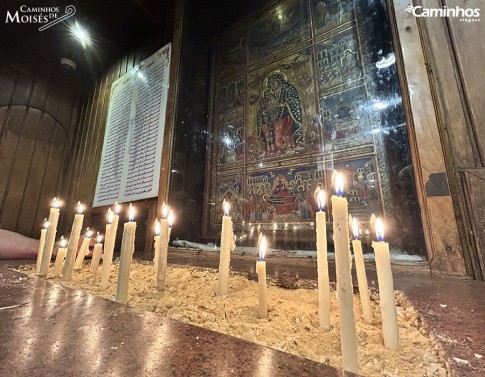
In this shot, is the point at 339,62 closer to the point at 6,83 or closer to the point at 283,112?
the point at 283,112

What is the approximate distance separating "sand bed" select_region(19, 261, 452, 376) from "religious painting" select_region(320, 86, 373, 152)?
168 cm

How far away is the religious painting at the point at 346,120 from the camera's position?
2.30 metres

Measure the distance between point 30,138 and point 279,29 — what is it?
4.75 meters

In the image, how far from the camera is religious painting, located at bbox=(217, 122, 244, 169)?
3.23 metres

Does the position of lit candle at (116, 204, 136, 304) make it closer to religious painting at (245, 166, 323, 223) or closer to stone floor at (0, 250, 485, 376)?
stone floor at (0, 250, 485, 376)

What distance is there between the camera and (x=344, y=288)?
555 millimetres

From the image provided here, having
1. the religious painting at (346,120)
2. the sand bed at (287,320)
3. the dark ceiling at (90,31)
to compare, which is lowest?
the sand bed at (287,320)

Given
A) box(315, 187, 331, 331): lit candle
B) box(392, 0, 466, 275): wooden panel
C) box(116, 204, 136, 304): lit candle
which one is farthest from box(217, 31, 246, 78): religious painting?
box(315, 187, 331, 331): lit candle

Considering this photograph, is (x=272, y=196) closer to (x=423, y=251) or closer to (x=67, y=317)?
(x=423, y=251)

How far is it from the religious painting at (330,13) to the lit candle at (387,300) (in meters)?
2.99

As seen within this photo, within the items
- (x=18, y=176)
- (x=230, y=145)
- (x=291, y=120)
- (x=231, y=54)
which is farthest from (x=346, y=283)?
(x=18, y=176)

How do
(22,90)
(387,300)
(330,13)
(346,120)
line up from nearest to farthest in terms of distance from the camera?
(387,300) → (346,120) → (330,13) → (22,90)

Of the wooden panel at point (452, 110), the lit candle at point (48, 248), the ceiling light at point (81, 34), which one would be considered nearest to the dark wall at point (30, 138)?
the ceiling light at point (81, 34)

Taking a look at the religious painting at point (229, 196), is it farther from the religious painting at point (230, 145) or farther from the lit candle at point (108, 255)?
the lit candle at point (108, 255)
